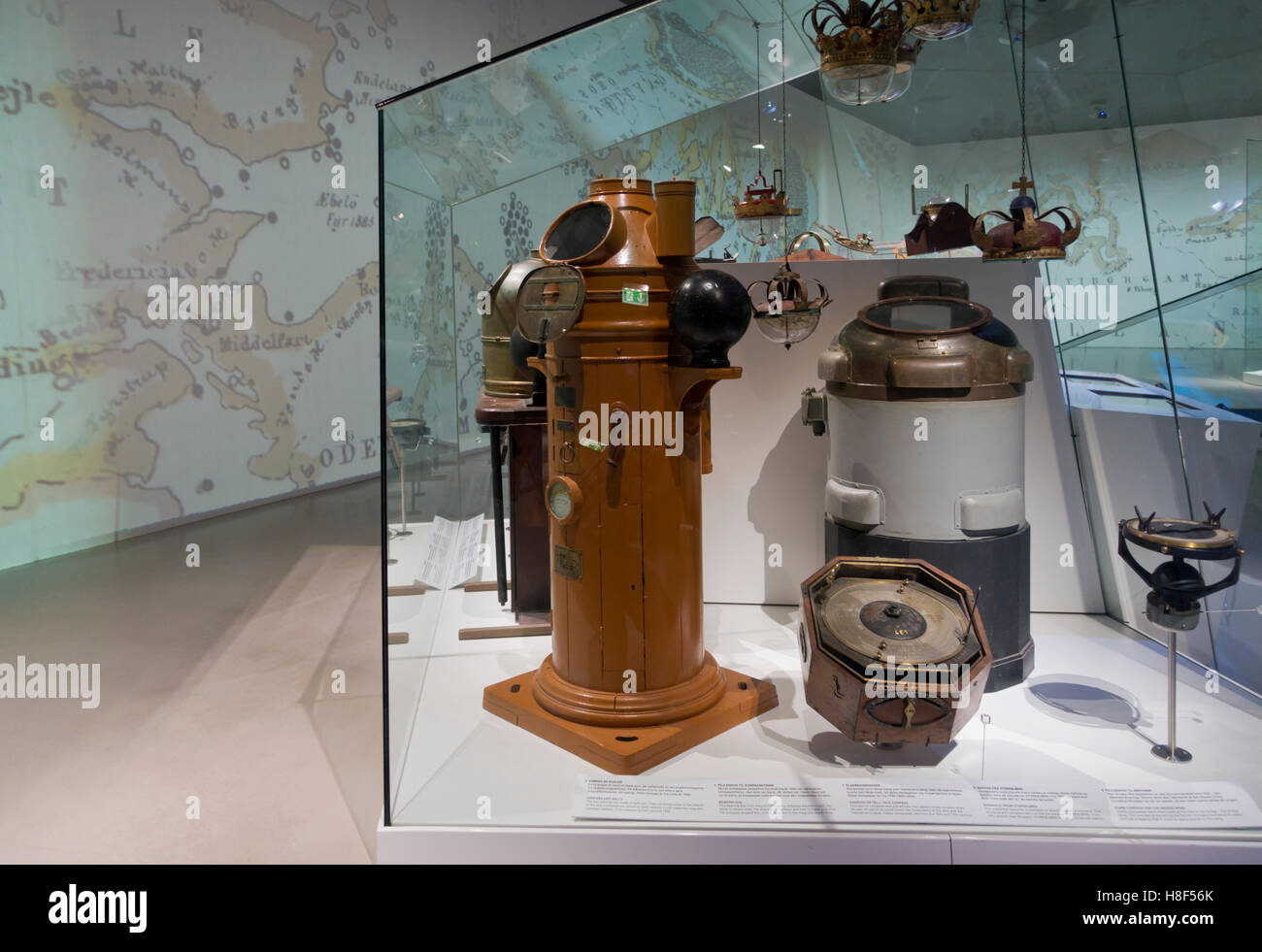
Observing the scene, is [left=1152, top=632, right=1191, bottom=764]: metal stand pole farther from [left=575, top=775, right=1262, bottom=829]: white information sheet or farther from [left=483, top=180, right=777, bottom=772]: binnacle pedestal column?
[left=483, top=180, right=777, bottom=772]: binnacle pedestal column

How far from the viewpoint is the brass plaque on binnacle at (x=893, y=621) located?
2.87 meters

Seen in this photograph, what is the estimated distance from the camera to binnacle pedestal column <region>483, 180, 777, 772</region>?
3.07 meters

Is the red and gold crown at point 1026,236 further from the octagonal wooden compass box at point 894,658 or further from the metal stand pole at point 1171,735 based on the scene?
the metal stand pole at point 1171,735

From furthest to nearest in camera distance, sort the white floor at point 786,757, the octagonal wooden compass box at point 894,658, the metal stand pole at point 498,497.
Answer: the metal stand pole at point 498,497, the octagonal wooden compass box at point 894,658, the white floor at point 786,757

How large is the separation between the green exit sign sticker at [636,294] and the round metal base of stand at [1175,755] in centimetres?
202

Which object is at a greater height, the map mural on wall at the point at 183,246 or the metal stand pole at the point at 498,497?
the map mural on wall at the point at 183,246

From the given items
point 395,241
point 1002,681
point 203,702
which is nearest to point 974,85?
point 1002,681

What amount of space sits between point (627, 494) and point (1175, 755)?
1783mm

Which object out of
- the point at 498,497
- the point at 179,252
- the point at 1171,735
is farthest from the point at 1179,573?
the point at 179,252

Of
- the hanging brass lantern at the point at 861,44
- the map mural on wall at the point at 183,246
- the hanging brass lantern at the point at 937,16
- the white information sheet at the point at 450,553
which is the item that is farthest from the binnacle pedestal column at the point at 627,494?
the map mural on wall at the point at 183,246

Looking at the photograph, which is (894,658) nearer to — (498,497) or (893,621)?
(893,621)

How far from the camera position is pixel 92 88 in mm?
6207
